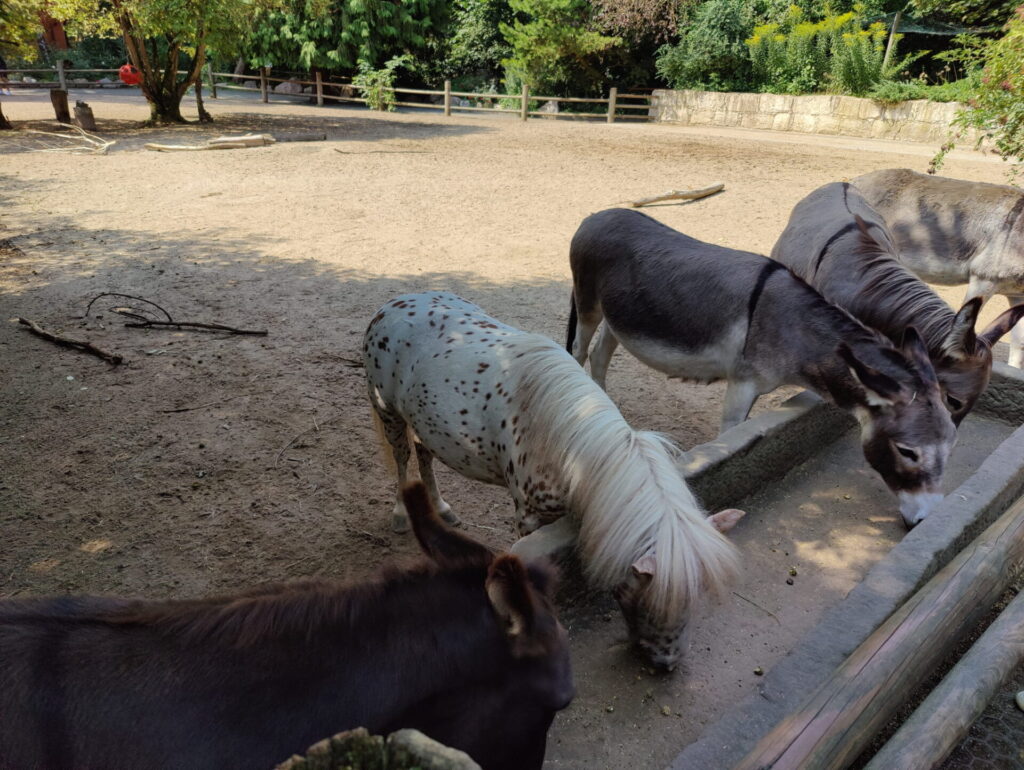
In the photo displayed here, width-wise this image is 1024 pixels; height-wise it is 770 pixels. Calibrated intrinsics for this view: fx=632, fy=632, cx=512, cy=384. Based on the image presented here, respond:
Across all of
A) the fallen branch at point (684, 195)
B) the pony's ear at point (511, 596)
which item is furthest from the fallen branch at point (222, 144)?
the pony's ear at point (511, 596)

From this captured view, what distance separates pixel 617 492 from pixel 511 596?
1116mm

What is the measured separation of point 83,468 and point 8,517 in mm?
530

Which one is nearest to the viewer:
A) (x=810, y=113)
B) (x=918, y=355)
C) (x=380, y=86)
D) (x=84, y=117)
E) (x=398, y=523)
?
(x=918, y=355)

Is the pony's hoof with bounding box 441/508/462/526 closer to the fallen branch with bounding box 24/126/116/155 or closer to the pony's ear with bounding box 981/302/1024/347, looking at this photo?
the pony's ear with bounding box 981/302/1024/347

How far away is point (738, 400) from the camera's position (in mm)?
3965

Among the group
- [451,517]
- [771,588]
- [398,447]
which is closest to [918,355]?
[771,588]

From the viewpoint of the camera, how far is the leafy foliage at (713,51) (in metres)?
23.5

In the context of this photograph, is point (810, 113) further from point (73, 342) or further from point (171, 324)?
point (73, 342)

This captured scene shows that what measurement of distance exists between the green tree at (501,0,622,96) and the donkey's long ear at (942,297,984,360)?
23911mm

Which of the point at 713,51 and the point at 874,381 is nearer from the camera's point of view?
the point at 874,381

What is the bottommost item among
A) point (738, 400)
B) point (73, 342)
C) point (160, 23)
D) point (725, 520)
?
point (73, 342)

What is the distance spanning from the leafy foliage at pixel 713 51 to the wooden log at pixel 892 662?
2517 centimetres

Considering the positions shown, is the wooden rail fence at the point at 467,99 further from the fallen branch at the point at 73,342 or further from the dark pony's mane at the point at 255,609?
the dark pony's mane at the point at 255,609

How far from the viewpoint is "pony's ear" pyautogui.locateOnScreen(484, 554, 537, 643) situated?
1327 mm
